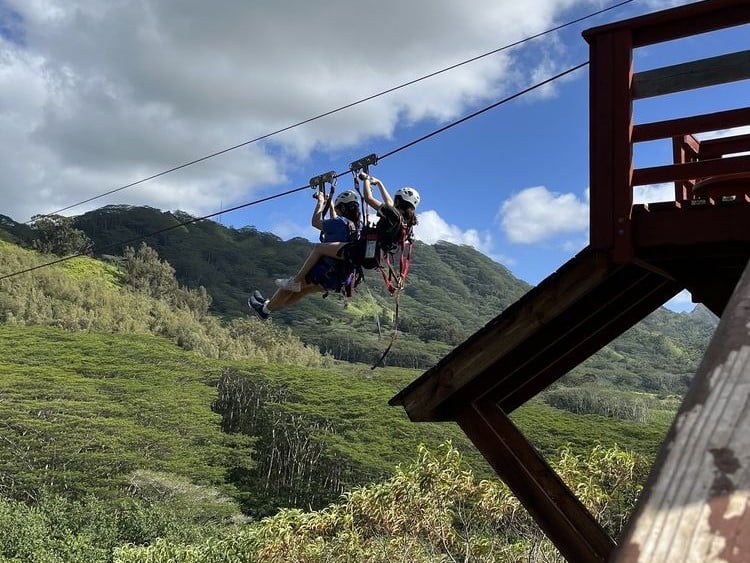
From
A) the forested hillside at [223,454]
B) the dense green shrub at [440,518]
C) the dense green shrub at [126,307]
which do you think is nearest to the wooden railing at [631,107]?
the dense green shrub at [440,518]

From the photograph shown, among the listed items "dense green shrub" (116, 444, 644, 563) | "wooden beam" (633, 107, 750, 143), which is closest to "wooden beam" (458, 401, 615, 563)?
"wooden beam" (633, 107, 750, 143)

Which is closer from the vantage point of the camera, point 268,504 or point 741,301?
point 741,301

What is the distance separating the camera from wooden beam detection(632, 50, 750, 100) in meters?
2.62

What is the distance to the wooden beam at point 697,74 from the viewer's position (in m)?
2.62

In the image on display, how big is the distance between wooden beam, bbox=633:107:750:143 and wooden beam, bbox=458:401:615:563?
1.43m

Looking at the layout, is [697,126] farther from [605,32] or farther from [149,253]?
[149,253]

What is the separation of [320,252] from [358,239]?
37 cm

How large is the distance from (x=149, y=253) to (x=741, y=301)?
93243 millimetres

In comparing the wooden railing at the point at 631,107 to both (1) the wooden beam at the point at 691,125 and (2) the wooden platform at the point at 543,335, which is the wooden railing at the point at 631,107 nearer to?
(1) the wooden beam at the point at 691,125

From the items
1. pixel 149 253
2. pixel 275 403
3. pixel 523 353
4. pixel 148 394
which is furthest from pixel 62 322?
pixel 523 353

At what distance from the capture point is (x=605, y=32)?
2877 mm

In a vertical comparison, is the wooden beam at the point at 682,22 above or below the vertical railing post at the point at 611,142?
above

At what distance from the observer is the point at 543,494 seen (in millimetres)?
3273

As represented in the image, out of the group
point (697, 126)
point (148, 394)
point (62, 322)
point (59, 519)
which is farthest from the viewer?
point (62, 322)
